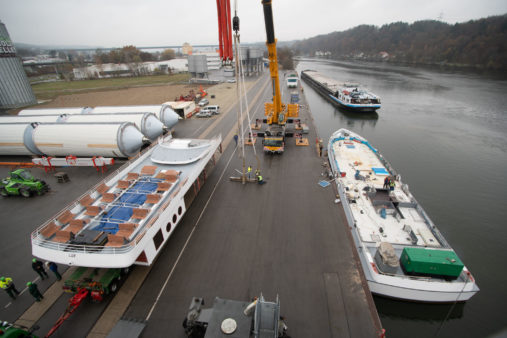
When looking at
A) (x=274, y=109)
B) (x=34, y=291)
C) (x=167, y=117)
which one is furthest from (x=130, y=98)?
(x=34, y=291)

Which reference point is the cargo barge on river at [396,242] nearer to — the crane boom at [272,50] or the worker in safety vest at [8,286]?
the crane boom at [272,50]

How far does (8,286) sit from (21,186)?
13243mm

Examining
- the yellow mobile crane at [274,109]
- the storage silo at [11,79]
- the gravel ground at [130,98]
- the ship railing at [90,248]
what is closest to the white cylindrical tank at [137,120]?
the yellow mobile crane at [274,109]

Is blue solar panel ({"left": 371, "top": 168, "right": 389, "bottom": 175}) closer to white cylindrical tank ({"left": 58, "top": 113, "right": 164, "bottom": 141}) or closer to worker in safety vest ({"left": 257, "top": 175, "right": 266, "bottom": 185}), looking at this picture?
worker in safety vest ({"left": 257, "top": 175, "right": 266, "bottom": 185})

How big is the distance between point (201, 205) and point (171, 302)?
8.26m

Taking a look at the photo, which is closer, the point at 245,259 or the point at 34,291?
the point at 34,291

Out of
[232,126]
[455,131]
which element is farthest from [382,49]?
[232,126]

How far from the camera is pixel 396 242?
1505 centimetres

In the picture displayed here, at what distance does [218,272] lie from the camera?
43.3ft

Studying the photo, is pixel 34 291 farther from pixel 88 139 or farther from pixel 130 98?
pixel 130 98

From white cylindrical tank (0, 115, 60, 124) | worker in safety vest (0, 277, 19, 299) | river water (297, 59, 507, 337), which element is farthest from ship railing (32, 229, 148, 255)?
white cylindrical tank (0, 115, 60, 124)

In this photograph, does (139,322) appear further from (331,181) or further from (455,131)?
(455,131)

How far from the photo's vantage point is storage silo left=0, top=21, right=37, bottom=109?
4519 cm

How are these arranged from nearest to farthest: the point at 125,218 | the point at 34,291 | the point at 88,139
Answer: the point at 34,291 → the point at 125,218 → the point at 88,139
